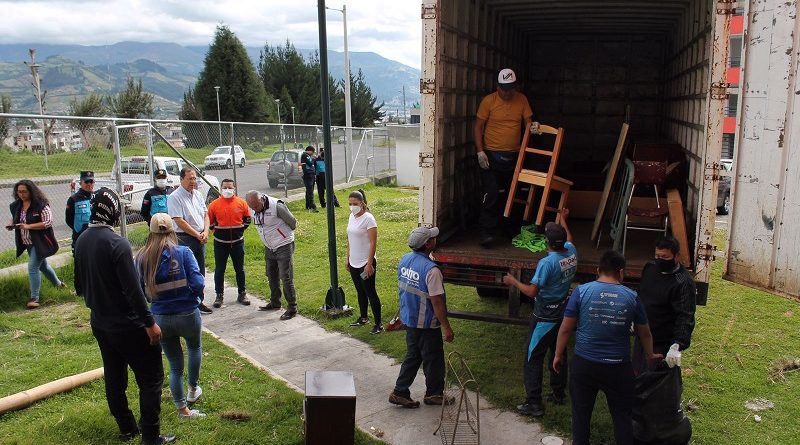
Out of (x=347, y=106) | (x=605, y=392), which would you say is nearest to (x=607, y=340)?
(x=605, y=392)

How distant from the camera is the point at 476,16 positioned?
7.07 m

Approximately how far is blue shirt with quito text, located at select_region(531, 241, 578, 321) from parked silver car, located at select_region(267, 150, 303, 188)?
43.0 feet

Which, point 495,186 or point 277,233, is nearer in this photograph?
point 495,186

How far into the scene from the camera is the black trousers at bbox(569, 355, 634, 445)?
13.6 ft

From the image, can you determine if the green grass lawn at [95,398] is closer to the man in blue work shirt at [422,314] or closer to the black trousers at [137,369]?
the black trousers at [137,369]

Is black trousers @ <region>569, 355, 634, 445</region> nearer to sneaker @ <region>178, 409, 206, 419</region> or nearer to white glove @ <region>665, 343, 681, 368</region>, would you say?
white glove @ <region>665, 343, 681, 368</region>

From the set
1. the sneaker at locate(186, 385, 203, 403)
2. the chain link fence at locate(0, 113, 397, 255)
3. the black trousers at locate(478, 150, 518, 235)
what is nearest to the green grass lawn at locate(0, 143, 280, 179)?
the chain link fence at locate(0, 113, 397, 255)

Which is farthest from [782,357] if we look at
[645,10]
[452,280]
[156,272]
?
[156,272]

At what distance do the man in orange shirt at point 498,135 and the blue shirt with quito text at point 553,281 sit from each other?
1.39 meters

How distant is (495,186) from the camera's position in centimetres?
647

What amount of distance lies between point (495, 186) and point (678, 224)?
1784 millimetres

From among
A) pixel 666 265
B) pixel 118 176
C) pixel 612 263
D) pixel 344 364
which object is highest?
pixel 118 176

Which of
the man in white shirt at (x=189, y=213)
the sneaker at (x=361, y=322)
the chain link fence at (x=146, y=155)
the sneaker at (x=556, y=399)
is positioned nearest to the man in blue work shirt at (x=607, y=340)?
the sneaker at (x=556, y=399)

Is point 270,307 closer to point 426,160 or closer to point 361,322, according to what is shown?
point 361,322
